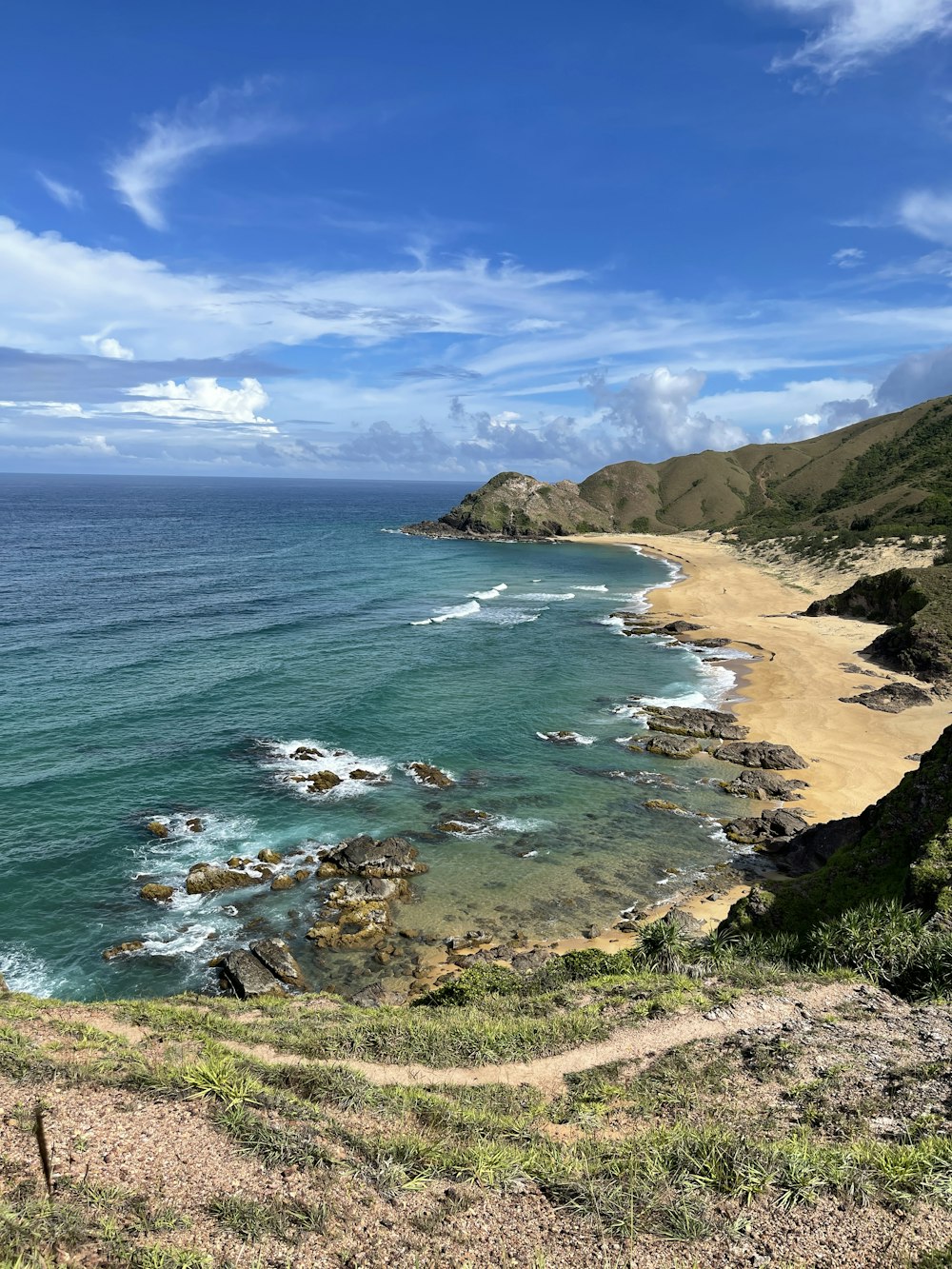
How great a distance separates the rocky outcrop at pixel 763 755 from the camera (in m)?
40.7

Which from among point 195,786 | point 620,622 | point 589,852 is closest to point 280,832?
point 195,786

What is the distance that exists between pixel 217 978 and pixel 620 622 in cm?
6105

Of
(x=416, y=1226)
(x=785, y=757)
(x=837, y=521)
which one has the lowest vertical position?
(x=785, y=757)

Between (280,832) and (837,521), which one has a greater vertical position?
(837,521)

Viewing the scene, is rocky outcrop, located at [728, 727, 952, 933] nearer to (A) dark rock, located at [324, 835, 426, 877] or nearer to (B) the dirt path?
(B) the dirt path

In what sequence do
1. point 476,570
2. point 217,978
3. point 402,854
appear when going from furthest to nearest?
point 476,570
point 402,854
point 217,978

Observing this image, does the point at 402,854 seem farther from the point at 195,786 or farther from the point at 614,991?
the point at 614,991

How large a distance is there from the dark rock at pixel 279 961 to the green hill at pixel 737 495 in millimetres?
122500

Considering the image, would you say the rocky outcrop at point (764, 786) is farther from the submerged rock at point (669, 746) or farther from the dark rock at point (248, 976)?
the dark rock at point (248, 976)

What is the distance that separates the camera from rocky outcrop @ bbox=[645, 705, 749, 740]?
149 ft

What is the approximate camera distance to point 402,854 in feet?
104

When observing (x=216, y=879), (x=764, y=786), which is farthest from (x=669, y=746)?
(x=216, y=879)

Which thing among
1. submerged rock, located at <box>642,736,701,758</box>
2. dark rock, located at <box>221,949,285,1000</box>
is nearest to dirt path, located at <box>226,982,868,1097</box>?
dark rock, located at <box>221,949,285,1000</box>

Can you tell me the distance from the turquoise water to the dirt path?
11116mm
